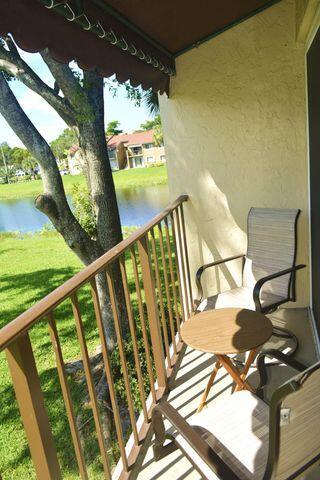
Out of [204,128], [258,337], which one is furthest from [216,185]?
[258,337]

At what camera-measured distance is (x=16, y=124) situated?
4500mm

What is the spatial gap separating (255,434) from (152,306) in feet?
3.51

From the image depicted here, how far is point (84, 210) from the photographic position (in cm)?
544

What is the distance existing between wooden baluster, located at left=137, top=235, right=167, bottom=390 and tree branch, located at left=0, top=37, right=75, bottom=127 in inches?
116

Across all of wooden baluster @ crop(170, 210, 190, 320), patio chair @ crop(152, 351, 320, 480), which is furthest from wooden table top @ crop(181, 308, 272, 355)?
wooden baluster @ crop(170, 210, 190, 320)

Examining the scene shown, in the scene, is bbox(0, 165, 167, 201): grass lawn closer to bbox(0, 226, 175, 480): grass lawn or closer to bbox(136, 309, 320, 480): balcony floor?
bbox(0, 226, 175, 480): grass lawn

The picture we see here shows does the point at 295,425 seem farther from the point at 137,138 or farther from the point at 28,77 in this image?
the point at 137,138

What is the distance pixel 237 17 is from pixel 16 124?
2874 mm

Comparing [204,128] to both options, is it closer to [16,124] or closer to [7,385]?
[16,124]

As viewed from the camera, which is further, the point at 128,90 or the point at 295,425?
the point at 128,90

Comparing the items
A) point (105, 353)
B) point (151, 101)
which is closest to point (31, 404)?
point (105, 353)

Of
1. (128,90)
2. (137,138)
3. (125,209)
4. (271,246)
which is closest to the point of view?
(271,246)

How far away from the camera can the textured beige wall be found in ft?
10.7

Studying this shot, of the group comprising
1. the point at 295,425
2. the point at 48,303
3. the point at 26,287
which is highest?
the point at 48,303
